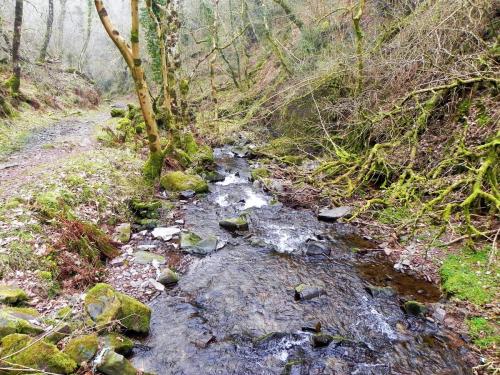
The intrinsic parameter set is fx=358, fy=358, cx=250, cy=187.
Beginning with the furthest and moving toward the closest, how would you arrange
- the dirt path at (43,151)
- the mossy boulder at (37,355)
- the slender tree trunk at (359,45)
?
the slender tree trunk at (359,45), the dirt path at (43,151), the mossy boulder at (37,355)

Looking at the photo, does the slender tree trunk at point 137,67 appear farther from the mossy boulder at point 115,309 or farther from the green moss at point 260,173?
the mossy boulder at point 115,309

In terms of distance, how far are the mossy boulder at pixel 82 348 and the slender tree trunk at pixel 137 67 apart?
6213 mm

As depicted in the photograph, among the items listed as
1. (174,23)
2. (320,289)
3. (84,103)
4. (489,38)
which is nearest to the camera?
(320,289)

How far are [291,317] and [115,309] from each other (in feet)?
8.34

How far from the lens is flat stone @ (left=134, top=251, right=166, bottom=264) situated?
22.0 feet

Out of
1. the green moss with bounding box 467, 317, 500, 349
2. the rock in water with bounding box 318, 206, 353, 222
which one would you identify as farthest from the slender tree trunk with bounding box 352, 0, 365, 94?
the green moss with bounding box 467, 317, 500, 349

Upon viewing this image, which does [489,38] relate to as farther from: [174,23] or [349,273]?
[174,23]

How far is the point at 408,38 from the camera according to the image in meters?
10.5

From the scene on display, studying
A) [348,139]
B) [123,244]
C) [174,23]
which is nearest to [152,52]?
[174,23]

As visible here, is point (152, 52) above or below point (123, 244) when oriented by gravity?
above

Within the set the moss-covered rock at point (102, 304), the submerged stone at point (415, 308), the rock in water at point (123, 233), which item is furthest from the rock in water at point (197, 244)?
the submerged stone at point (415, 308)

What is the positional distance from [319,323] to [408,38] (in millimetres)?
9054

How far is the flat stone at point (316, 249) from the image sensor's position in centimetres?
729

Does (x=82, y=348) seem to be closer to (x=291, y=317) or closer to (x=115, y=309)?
(x=115, y=309)
